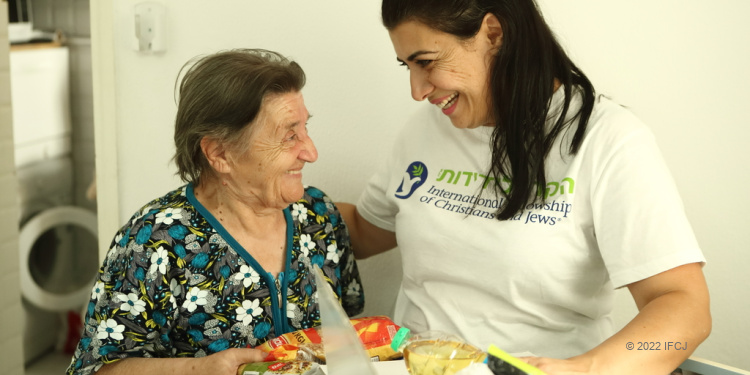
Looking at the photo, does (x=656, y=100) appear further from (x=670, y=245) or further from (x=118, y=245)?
(x=118, y=245)

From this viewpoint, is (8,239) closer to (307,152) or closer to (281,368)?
(307,152)

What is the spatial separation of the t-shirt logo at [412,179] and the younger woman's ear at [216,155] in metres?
0.41

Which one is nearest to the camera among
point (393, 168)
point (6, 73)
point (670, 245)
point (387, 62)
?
point (670, 245)

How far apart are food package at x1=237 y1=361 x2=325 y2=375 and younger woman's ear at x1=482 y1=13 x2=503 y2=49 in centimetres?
73

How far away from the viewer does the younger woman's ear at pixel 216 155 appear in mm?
A: 1488

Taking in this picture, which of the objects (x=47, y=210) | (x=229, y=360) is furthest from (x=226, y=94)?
(x=47, y=210)

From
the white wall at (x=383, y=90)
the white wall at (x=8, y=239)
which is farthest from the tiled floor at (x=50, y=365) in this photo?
the white wall at (x=383, y=90)

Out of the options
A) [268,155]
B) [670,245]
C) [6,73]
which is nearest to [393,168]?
[268,155]

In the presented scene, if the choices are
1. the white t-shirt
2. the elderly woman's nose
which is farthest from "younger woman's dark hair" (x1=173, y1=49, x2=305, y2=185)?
the white t-shirt

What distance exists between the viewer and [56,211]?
2.62 metres

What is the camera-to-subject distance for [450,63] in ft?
4.65

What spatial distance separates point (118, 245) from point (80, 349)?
0.73ft

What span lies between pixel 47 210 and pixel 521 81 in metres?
1.98

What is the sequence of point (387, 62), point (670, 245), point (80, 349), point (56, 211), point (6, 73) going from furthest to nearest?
point (56, 211) < point (6, 73) < point (387, 62) < point (80, 349) < point (670, 245)
